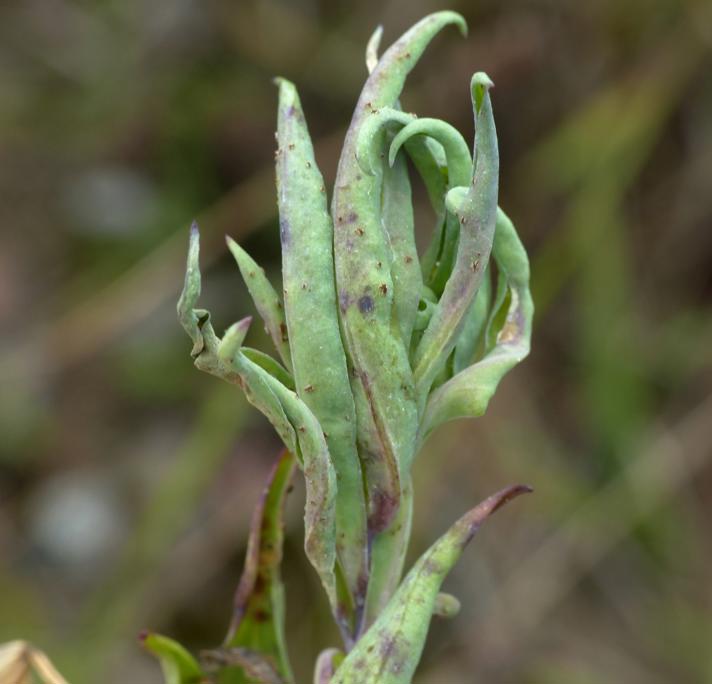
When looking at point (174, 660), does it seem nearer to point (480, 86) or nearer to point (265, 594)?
point (265, 594)

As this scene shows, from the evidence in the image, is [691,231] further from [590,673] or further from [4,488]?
[4,488]

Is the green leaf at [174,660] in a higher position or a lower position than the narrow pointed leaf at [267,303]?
lower

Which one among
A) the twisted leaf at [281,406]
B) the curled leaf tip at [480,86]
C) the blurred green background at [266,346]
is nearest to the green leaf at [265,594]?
the twisted leaf at [281,406]

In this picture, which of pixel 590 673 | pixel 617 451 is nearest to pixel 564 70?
pixel 617 451

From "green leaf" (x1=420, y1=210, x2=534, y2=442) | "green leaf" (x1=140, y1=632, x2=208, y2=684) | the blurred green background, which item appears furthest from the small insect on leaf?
the blurred green background

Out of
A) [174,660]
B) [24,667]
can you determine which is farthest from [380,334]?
[24,667]

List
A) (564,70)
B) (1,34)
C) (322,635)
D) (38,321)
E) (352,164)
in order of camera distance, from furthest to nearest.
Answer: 1. (1,34)
2. (38,321)
3. (564,70)
4. (322,635)
5. (352,164)

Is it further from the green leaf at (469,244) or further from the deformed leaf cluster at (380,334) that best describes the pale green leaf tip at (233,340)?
the green leaf at (469,244)
